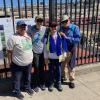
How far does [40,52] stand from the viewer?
558 cm

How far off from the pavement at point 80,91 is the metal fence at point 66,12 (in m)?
0.30

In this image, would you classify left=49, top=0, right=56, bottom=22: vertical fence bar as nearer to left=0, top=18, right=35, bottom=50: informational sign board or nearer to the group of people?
the group of people

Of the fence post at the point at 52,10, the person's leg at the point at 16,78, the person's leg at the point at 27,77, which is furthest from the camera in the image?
the fence post at the point at 52,10

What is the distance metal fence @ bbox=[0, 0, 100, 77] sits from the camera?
5766mm

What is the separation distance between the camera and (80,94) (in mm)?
5828

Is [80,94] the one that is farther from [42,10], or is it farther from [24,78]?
[42,10]

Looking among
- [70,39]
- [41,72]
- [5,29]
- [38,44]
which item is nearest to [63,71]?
[41,72]

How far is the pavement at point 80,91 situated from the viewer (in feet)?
18.5

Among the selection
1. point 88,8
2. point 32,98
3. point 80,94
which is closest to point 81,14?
point 88,8

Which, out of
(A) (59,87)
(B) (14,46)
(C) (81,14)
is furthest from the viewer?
(C) (81,14)

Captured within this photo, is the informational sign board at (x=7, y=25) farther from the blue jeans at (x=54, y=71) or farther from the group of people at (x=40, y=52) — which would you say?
the blue jeans at (x=54, y=71)

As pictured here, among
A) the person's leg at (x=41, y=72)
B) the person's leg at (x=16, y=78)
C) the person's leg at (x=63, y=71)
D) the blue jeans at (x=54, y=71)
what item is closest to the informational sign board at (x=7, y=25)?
the person's leg at (x=16, y=78)

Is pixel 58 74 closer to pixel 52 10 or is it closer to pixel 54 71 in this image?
pixel 54 71

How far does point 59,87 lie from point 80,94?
0.49 m
